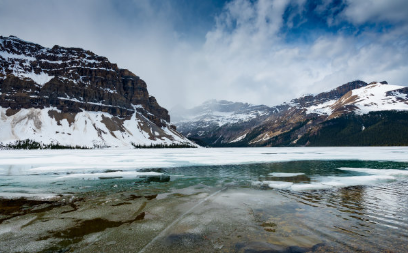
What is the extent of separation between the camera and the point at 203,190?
19.2 metres

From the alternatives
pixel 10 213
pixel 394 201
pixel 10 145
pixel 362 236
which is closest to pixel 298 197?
pixel 394 201

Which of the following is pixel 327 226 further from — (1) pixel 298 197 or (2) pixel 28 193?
(2) pixel 28 193

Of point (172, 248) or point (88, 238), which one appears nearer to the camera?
point (172, 248)

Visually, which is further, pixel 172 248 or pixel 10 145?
pixel 10 145

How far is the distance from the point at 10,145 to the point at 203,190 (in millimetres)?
212035

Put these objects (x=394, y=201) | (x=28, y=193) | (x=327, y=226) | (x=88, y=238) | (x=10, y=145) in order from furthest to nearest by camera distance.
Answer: (x=10, y=145) < (x=28, y=193) < (x=394, y=201) < (x=327, y=226) < (x=88, y=238)

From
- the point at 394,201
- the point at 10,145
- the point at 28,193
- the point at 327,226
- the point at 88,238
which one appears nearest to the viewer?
the point at 88,238

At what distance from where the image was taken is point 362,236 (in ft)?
28.4

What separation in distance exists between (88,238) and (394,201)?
59.3 ft

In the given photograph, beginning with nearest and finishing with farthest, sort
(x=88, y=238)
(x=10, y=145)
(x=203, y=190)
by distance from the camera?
(x=88, y=238) < (x=203, y=190) < (x=10, y=145)

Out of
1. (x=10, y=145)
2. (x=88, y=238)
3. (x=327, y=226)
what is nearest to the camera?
(x=88, y=238)

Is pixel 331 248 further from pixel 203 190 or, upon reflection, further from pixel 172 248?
pixel 203 190

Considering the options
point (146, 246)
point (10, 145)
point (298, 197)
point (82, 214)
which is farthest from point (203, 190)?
point (10, 145)

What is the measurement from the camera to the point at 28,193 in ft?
56.7
